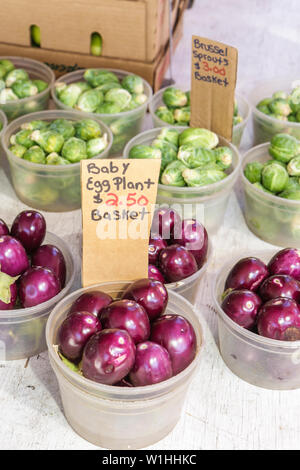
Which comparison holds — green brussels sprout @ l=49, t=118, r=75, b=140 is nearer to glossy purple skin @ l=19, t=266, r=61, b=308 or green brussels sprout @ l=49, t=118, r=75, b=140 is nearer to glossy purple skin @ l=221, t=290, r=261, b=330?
glossy purple skin @ l=19, t=266, r=61, b=308

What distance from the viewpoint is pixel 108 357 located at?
103 centimetres

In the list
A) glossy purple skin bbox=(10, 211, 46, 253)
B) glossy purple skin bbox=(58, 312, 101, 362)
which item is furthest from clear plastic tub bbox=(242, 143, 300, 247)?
glossy purple skin bbox=(58, 312, 101, 362)

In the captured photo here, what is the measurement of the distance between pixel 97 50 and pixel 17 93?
496 millimetres

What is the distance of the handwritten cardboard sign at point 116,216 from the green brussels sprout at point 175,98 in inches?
40.6

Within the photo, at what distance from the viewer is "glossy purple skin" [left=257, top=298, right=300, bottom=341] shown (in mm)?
1200

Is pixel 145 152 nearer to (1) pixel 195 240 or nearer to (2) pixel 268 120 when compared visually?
(1) pixel 195 240

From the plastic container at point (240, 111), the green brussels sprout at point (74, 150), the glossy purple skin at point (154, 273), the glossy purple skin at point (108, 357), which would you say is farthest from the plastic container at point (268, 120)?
the glossy purple skin at point (108, 357)

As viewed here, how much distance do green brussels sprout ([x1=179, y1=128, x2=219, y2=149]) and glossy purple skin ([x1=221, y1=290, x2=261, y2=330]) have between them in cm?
77

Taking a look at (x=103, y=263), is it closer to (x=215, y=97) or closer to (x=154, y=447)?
(x=154, y=447)

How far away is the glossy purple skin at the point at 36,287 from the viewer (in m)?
1.27

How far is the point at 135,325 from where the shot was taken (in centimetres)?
112

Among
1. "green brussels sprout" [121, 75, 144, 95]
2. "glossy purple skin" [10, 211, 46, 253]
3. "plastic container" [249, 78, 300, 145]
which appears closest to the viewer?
"glossy purple skin" [10, 211, 46, 253]

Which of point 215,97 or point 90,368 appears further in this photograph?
point 215,97
